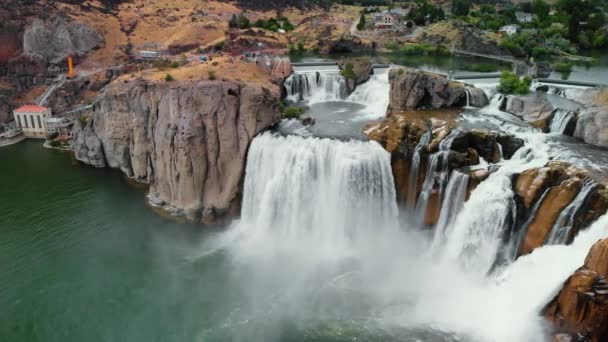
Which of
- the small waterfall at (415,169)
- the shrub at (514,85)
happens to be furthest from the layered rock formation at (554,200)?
the shrub at (514,85)

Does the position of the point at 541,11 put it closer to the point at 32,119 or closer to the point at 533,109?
the point at 533,109

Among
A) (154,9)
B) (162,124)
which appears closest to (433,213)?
(162,124)

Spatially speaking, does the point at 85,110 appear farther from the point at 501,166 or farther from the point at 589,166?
the point at 589,166

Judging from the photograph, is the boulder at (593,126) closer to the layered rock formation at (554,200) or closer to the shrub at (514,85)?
the layered rock formation at (554,200)

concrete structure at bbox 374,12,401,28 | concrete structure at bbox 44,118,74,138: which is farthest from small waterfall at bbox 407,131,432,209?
concrete structure at bbox 374,12,401,28

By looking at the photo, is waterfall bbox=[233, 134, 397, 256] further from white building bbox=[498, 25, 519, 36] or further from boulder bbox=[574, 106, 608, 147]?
white building bbox=[498, 25, 519, 36]

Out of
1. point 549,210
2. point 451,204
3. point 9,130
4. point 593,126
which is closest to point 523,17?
point 593,126
